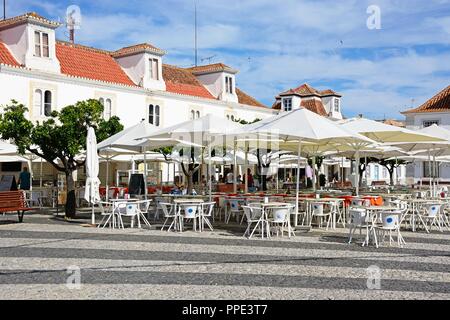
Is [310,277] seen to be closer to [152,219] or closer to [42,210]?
[152,219]

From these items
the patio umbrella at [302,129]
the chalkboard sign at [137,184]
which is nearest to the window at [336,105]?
the chalkboard sign at [137,184]

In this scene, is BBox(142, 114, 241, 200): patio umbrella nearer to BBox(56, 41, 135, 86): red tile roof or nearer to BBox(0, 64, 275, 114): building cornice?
BBox(0, 64, 275, 114): building cornice

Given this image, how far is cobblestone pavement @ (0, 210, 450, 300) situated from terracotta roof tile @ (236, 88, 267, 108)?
25783 millimetres

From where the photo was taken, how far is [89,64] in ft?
92.2

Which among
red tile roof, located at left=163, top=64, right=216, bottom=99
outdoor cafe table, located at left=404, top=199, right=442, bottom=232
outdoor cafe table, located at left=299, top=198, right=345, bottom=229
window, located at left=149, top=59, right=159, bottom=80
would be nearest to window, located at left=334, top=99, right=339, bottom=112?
red tile roof, located at left=163, top=64, right=216, bottom=99

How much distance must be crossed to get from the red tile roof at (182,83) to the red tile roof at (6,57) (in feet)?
32.6

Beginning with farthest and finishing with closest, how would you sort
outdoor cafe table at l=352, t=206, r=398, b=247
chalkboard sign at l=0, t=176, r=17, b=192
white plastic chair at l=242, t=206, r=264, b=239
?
chalkboard sign at l=0, t=176, r=17, b=192, white plastic chair at l=242, t=206, r=264, b=239, outdoor cafe table at l=352, t=206, r=398, b=247

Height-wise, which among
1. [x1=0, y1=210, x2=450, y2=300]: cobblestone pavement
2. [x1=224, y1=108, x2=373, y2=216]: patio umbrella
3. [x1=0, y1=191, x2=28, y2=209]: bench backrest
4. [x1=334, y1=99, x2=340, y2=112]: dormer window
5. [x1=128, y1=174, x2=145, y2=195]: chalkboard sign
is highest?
[x1=334, y1=99, x2=340, y2=112]: dormer window

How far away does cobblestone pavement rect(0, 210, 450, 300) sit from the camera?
6.46 meters

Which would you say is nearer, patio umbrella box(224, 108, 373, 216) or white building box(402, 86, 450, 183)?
patio umbrella box(224, 108, 373, 216)

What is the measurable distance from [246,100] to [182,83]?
20.1 ft

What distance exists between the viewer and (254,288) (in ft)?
21.8

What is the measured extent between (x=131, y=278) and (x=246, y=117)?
96.8 feet
